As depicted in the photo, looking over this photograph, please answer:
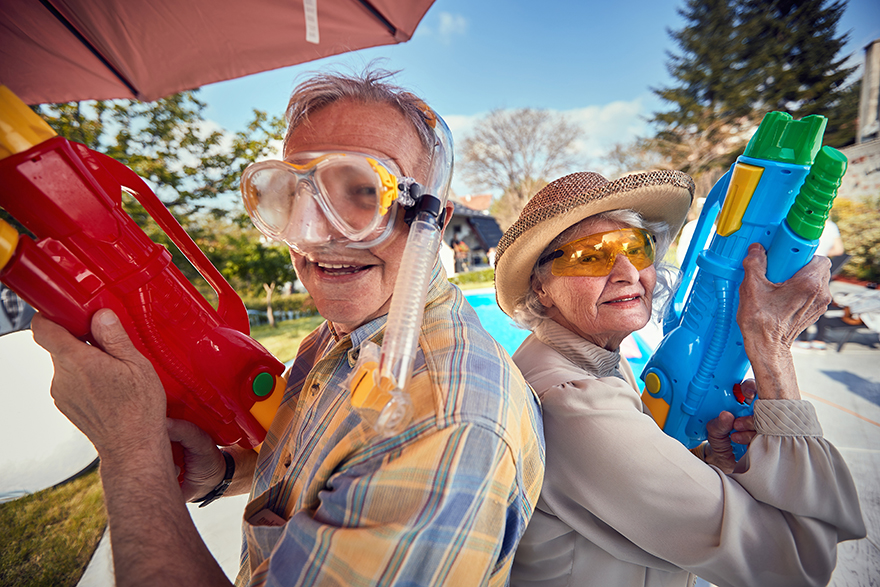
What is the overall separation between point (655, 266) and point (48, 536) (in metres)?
4.97

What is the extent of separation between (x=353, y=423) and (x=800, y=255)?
1.60 m

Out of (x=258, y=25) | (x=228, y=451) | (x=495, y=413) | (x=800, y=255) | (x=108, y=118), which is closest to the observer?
(x=495, y=413)

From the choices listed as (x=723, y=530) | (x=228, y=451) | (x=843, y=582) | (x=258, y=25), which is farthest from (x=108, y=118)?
(x=843, y=582)

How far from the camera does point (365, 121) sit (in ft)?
3.80

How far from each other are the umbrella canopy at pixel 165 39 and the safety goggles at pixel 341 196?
4.69ft

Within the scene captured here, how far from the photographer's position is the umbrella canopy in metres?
1.79

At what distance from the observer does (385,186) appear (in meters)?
1.06

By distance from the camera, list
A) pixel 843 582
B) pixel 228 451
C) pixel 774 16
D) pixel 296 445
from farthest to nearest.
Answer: pixel 774 16 → pixel 843 582 → pixel 228 451 → pixel 296 445

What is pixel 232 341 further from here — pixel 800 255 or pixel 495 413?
pixel 800 255

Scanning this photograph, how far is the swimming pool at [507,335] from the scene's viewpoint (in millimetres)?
6742

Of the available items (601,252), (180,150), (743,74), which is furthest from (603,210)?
(743,74)

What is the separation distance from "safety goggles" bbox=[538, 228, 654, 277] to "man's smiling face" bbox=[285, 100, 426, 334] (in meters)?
0.78

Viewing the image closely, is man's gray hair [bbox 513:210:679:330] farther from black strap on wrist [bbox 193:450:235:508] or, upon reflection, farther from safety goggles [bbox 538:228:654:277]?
black strap on wrist [bbox 193:450:235:508]

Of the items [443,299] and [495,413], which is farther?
[443,299]
